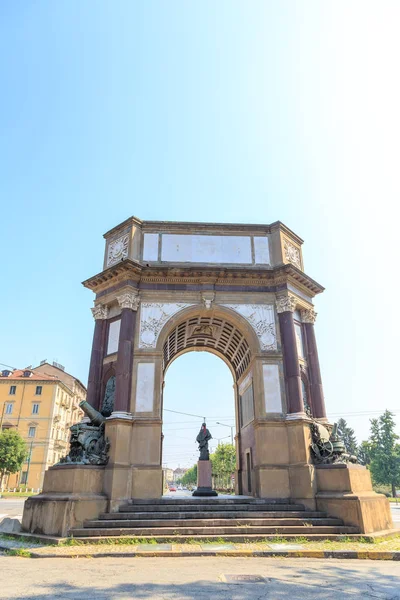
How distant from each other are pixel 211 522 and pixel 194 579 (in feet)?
16.7

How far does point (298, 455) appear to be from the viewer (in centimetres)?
1500

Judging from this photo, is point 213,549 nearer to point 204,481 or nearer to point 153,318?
point 204,481

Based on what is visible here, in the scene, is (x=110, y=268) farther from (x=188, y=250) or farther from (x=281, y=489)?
(x=281, y=489)

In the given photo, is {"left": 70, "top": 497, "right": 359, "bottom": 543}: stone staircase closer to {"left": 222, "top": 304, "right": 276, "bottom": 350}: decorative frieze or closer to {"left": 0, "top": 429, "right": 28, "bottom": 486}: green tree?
{"left": 222, "top": 304, "right": 276, "bottom": 350}: decorative frieze

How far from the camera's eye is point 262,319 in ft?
58.3

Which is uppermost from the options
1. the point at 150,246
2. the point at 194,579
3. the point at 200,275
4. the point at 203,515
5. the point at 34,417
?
the point at 150,246

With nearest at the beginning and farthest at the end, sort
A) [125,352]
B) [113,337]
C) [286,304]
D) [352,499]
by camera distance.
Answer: [352,499] < [125,352] < [113,337] < [286,304]

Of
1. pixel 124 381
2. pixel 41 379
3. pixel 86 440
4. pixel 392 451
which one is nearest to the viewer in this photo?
pixel 86 440

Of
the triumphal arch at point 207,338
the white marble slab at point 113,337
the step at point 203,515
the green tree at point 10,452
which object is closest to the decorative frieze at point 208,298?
the triumphal arch at point 207,338

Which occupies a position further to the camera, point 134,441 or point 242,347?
point 242,347

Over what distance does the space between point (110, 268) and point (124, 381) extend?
523 cm

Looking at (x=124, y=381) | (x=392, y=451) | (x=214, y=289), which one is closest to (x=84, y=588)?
(x=124, y=381)

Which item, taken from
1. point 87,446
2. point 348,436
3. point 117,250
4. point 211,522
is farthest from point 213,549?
point 348,436

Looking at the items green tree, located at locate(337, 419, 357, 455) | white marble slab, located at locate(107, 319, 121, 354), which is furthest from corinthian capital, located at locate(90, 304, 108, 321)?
green tree, located at locate(337, 419, 357, 455)
